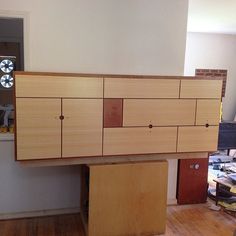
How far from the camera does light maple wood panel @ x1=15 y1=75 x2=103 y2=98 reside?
229 centimetres

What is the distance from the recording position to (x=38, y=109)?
2350mm

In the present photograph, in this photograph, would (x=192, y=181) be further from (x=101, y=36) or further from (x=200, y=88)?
(x=101, y=36)

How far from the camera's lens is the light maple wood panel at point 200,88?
2.74 m

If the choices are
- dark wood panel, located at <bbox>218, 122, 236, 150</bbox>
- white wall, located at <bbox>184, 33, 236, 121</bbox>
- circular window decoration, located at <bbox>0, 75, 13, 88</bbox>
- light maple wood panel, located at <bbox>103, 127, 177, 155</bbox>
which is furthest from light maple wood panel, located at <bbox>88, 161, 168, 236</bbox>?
white wall, located at <bbox>184, 33, 236, 121</bbox>

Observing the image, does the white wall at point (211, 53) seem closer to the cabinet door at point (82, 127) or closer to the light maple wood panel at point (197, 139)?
the light maple wood panel at point (197, 139)

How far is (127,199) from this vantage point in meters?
2.65

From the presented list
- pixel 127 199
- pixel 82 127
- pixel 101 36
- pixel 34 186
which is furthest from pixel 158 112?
pixel 34 186

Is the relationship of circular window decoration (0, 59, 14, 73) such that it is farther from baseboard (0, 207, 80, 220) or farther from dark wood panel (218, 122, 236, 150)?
dark wood panel (218, 122, 236, 150)

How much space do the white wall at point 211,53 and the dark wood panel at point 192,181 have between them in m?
2.68

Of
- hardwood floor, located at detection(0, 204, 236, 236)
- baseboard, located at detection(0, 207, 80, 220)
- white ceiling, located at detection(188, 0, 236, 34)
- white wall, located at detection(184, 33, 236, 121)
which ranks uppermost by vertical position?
white ceiling, located at detection(188, 0, 236, 34)

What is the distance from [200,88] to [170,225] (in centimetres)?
143

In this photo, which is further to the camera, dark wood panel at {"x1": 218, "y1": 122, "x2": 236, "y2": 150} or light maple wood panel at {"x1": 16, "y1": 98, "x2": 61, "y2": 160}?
dark wood panel at {"x1": 218, "y1": 122, "x2": 236, "y2": 150}

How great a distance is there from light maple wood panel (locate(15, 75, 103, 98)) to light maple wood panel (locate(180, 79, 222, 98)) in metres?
0.81

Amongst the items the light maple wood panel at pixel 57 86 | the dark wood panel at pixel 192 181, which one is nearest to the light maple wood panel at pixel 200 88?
the light maple wood panel at pixel 57 86
